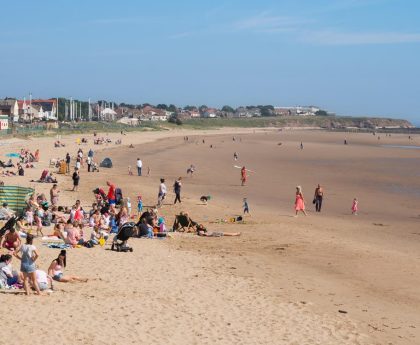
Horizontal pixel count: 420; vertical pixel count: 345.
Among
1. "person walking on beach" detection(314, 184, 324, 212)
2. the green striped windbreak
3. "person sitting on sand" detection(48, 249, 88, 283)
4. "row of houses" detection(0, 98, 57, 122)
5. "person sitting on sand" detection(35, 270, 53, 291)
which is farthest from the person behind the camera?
"row of houses" detection(0, 98, 57, 122)

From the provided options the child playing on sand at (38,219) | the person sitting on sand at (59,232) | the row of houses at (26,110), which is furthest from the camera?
the row of houses at (26,110)

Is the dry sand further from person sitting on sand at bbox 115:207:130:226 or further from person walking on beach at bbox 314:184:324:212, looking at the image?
person sitting on sand at bbox 115:207:130:226

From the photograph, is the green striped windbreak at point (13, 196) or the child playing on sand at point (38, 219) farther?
the green striped windbreak at point (13, 196)

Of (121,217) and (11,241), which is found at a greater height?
(11,241)

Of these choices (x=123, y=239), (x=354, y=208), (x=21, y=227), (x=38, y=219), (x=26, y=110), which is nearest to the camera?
(x=123, y=239)

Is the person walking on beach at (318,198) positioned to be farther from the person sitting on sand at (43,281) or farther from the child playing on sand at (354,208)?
the person sitting on sand at (43,281)

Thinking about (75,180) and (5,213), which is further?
(75,180)

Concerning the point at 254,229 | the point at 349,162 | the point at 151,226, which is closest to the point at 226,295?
the point at 151,226

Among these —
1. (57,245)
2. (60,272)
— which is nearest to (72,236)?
(57,245)

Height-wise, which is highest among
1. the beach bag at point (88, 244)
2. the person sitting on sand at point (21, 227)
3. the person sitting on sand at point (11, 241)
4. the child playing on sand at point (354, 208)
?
the person sitting on sand at point (11, 241)

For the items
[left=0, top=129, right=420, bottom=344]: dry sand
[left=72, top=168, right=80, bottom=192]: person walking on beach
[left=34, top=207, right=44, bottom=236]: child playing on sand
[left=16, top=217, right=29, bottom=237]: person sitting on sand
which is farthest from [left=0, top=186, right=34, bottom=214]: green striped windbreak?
[left=72, top=168, right=80, bottom=192]: person walking on beach

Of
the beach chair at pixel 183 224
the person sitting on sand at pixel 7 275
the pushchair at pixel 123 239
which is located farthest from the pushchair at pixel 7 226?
the beach chair at pixel 183 224

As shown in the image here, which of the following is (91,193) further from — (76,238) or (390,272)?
(390,272)

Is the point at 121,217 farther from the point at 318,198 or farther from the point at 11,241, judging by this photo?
the point at 318,198
